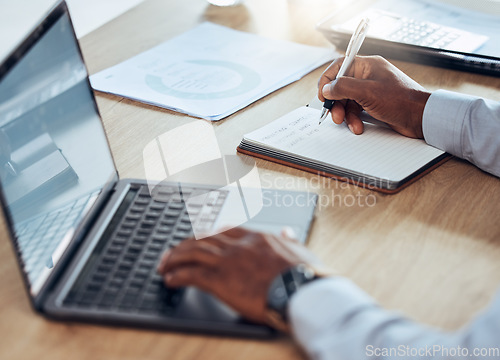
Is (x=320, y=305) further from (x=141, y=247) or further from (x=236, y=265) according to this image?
(x=141, y=247)

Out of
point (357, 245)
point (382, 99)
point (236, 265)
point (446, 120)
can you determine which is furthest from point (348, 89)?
point (236, 265)

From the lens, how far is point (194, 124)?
3.57 ft

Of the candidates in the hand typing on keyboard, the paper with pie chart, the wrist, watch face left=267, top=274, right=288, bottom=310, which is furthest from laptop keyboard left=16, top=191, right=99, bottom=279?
the wrist

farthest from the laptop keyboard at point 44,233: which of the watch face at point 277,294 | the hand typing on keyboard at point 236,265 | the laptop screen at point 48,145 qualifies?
the watch face at point 277,294

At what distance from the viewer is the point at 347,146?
0.98 m

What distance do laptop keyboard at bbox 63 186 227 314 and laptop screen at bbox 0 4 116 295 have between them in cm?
5

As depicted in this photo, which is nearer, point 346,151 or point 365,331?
point 365,331

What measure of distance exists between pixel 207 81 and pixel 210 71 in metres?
0.05

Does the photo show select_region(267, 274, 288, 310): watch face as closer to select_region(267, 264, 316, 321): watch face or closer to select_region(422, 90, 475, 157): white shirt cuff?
select_region(267, 264, 316, 321): watch face

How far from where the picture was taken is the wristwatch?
24.6 inches

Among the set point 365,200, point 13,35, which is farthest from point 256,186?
point 13,35

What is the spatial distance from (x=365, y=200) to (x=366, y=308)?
26 cm

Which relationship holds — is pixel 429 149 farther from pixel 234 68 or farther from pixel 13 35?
pixel 13 35

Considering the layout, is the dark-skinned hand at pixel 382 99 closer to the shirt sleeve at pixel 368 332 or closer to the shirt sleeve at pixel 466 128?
the shirt sleeve at pixel 466 128
